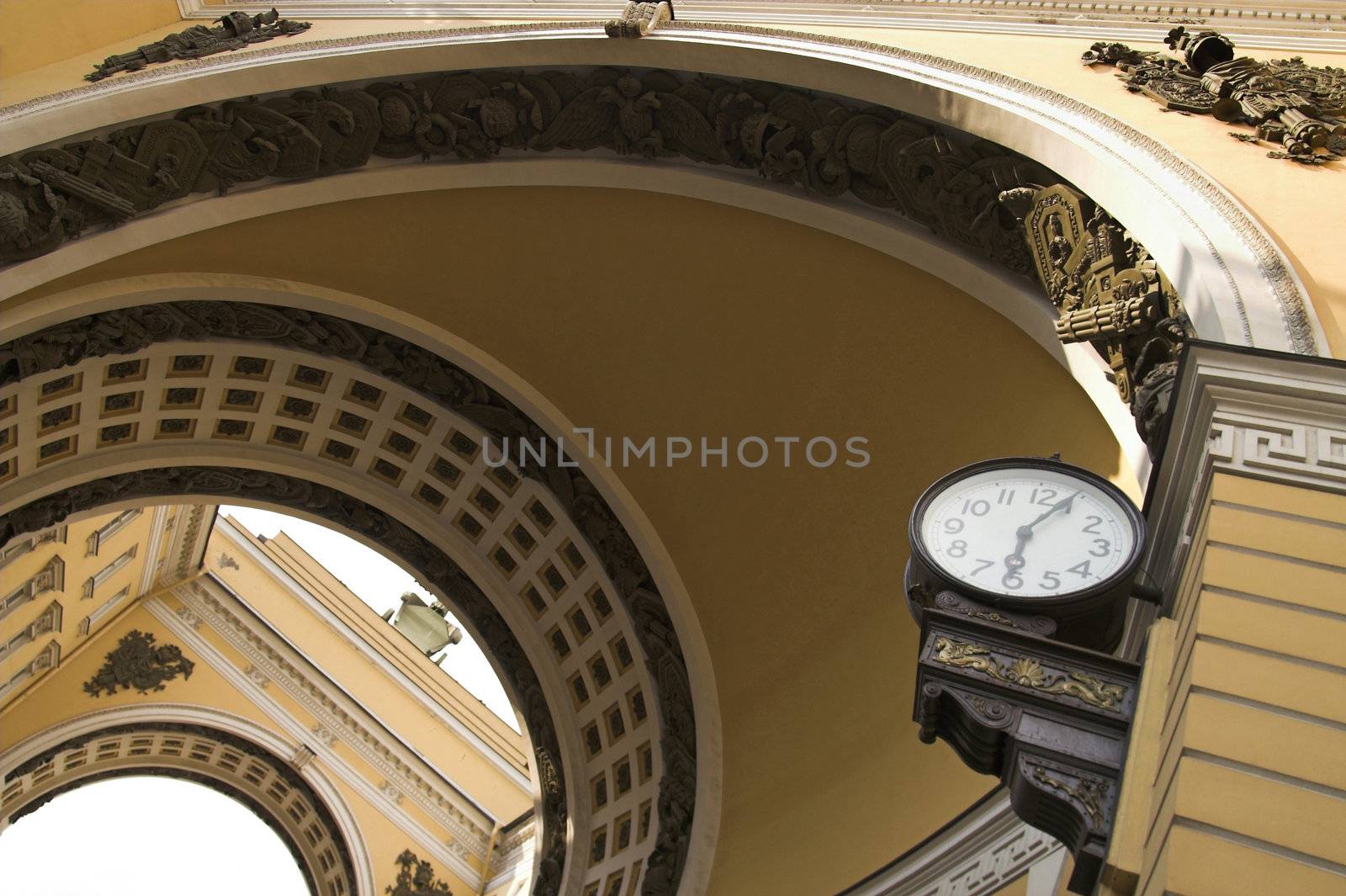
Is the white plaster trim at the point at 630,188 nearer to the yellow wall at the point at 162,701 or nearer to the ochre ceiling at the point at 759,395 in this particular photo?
the ochre ceiling at the point at 759,395

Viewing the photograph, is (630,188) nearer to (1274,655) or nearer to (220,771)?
(1274,655)

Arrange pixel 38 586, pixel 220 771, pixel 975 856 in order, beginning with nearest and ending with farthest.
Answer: pixel 975 856 < pixel 38 586 < pixel 220 771

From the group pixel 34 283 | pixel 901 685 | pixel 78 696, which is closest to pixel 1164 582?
pixel 901 685

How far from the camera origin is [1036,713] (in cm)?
365

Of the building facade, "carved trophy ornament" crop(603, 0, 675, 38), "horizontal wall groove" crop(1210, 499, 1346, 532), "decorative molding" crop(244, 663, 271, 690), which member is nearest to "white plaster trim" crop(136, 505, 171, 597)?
"decorative molding" crop(244, 663, 271, 690)

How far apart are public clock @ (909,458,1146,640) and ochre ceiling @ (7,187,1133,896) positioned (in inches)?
131

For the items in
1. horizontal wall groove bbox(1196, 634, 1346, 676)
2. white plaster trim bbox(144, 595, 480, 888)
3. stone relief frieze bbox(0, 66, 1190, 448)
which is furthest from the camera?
white plaster trim bbox(144, 595, 480, 888)

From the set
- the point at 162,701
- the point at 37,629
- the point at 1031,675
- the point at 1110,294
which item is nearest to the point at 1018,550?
the point at 1031,675

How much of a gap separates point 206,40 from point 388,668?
15.3 metres

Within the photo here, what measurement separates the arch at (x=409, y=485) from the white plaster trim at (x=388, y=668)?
9492mm

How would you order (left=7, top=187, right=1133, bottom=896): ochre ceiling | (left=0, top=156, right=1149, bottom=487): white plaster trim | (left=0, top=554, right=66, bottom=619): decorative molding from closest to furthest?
1. (left=0, top=156, right=1149, bottom=487): white plaster trim
2. (left=7, top=187, right=1133, bottom=896): ochre ceiling
3. (left=0, top=554, right=66, bottom=619): decorative molding

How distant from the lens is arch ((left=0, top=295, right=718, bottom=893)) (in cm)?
967

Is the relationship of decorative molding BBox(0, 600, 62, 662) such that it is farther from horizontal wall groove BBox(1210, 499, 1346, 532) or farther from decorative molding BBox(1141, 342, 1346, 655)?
horizontal wall groove BBox(1210, 499, 1346, 532)

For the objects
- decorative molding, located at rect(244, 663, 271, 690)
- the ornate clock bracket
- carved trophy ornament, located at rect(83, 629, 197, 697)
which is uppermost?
carved trophy ornament, located at rect(83, 629, 197, 697)
